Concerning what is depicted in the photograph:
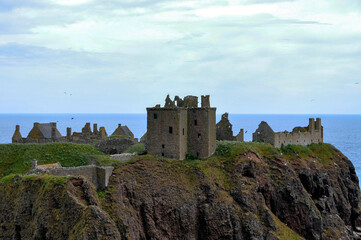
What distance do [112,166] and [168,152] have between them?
926 centimetres

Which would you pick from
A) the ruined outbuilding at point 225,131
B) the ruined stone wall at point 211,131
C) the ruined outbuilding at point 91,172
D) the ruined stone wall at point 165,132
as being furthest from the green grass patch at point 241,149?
the ruined outbuilding at point 91,172

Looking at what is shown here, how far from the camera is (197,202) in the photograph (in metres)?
53.6

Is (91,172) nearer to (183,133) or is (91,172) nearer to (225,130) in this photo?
(183,133)

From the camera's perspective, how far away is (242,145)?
6372 cm

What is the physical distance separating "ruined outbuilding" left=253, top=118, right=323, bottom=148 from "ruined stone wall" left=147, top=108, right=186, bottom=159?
2101 cm

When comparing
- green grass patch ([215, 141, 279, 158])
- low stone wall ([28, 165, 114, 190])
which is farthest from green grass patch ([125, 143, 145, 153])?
low stone wall ([28, 165, 114, 190])

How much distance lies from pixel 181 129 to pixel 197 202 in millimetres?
9873

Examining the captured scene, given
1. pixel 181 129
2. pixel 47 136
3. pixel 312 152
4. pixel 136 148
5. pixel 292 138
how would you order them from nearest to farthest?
pixel 181 129 < pixel 136 148 < pixel 47 136 < pixel 292 138 < pixel 312 152

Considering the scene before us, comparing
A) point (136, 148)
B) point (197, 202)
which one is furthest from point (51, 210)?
point (136, 148)

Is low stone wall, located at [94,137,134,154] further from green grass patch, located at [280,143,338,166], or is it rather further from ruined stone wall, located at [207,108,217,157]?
green grass patch, located at [280,143,338,166]

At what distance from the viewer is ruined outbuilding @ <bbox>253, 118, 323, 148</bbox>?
2965 inches

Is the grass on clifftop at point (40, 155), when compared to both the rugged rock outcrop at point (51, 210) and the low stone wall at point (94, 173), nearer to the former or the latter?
the low stone wall at point (94, 173)

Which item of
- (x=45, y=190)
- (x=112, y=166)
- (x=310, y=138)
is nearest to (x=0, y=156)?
(x=112, y=166)

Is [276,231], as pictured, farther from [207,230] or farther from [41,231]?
[41,231]
